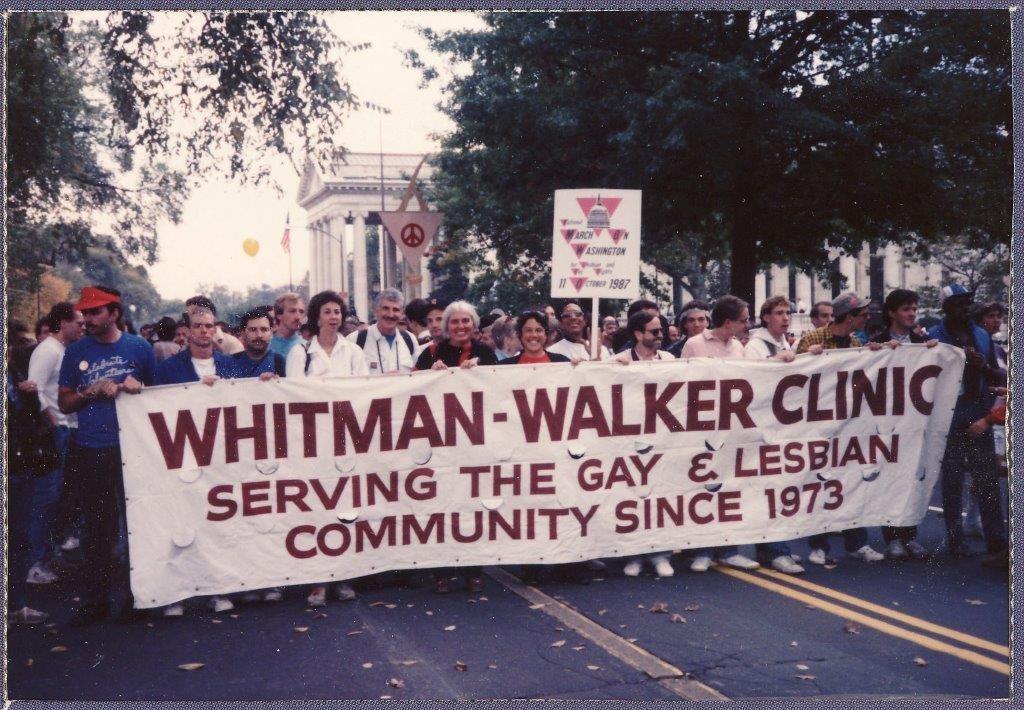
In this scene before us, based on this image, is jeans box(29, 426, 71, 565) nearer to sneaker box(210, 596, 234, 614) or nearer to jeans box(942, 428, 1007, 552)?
sneaker box(210, 596, 234, 614)

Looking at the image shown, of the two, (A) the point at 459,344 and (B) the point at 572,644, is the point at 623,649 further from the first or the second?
(A) the point at 459,344

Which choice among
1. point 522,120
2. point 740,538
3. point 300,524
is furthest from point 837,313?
point 522,120

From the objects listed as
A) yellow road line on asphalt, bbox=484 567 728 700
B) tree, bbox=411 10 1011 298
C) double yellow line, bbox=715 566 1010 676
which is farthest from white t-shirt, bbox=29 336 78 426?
tree, bbox=411 10 1011 298

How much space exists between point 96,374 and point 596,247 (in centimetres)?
352

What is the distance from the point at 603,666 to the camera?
5266mm

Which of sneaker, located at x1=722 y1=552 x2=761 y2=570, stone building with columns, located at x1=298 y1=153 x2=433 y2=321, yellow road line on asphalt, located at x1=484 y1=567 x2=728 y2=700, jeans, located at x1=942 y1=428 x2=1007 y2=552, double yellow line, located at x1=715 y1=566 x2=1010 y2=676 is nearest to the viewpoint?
yellow road line on asphalt, located at x1=484 y1=567 x2=728 y2=700

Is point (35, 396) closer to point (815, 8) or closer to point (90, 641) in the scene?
point (90, 641)

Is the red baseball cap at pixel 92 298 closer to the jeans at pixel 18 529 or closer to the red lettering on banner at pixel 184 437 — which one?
the red lettering on banner at pixel 184 437

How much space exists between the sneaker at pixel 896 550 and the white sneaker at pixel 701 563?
1.25 metres

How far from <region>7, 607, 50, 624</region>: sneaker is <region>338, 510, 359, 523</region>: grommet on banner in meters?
1.73

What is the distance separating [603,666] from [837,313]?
337cm

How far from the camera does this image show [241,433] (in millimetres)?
6379

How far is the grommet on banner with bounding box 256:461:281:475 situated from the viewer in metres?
6.39

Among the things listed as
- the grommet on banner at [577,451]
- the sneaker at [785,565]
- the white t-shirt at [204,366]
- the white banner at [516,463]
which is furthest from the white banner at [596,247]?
the white t-shirt at [204,366]
